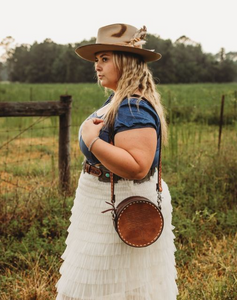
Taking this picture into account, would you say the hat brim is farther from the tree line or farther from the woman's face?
the tree line

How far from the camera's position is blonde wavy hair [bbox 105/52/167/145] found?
5.69ft

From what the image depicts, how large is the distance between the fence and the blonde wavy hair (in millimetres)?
2665

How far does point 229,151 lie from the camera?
5.27 metres

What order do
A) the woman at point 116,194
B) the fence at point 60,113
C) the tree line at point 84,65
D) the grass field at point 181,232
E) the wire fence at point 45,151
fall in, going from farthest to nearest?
1. the tree line at point 84,65
2. the wire fence at point 45,151
3. the fence at point 60,113
4. the grass field at point 181,232
5. the woman at point 116,194

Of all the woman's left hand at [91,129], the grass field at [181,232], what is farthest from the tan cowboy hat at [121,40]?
the grass field at [181,232]

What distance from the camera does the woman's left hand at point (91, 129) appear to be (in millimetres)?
1670

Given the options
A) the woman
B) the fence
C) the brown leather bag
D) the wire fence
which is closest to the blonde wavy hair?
the woman

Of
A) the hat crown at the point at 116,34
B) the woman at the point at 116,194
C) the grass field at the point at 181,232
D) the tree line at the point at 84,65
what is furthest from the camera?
the tree line at the point at 84,65

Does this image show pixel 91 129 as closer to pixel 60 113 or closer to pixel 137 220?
pixel 137 220

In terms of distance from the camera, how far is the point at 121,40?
185 cm

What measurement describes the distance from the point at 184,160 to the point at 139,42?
4.06 metres

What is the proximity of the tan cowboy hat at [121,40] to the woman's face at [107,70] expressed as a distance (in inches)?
1.2

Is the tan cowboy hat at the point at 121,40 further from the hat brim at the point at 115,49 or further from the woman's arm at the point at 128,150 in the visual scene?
the woman's arm at the point at 128,150

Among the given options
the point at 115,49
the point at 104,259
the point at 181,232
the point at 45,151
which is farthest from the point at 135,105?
the point at 45,151
